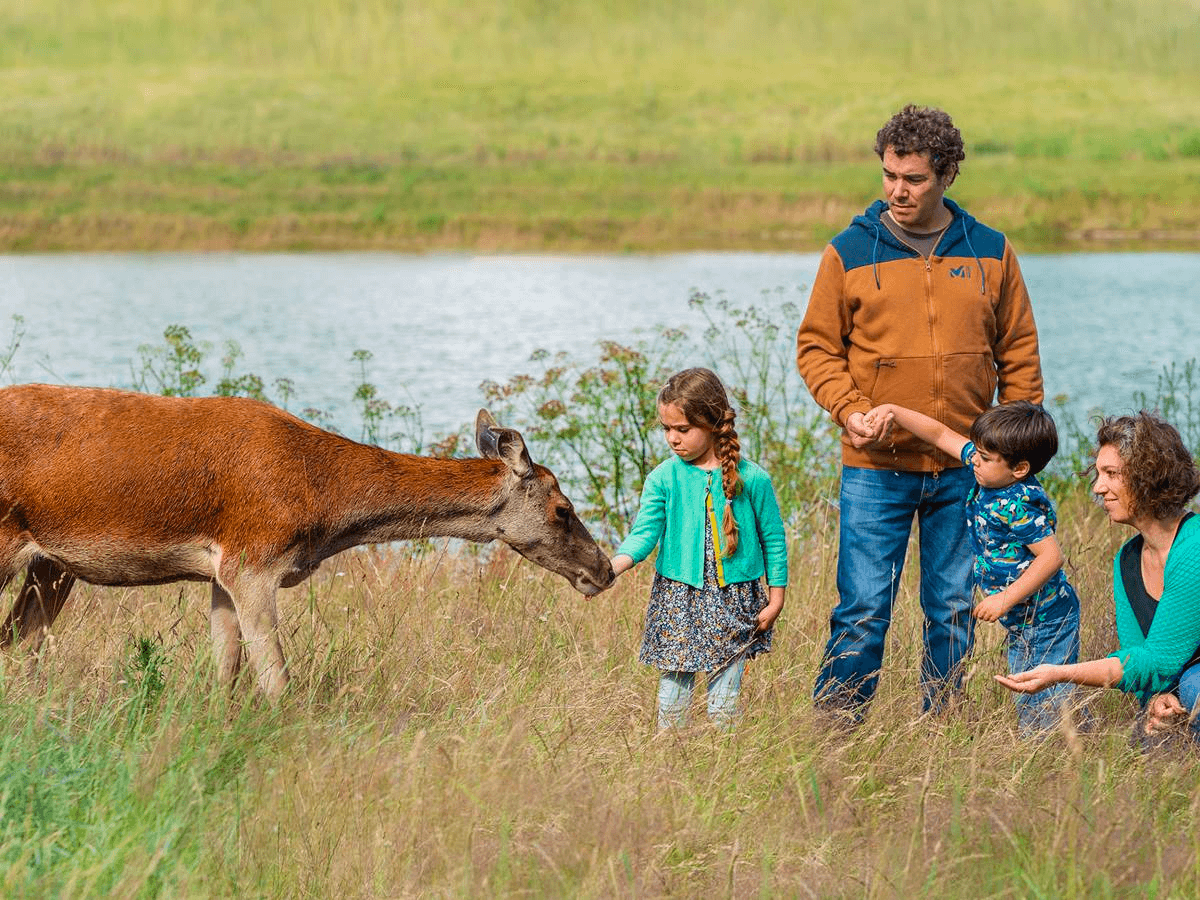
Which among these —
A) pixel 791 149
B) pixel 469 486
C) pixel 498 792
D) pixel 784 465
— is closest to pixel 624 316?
pixel 784 465

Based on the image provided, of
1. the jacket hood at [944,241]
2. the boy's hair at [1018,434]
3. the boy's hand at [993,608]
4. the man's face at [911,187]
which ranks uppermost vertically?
the man's face at [911,187]

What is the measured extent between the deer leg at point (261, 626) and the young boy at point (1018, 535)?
2.11 meters

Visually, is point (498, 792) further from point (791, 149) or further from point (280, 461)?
point (791, 149)

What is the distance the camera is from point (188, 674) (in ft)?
18.1

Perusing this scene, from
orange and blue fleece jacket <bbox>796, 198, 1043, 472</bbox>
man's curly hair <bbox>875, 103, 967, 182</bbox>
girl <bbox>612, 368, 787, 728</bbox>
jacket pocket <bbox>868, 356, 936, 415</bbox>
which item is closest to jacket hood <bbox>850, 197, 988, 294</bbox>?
orange and blue fleece jacket <bbox>796, 198, 1043, 472</bbox>

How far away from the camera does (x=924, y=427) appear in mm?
5461

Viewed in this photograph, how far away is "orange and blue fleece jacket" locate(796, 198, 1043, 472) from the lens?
18.4 ft

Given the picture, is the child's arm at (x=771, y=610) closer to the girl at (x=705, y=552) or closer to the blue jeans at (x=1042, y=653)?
the girl at (x=705, y=552)

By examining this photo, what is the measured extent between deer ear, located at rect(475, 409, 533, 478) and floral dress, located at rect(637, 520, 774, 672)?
2.65ft

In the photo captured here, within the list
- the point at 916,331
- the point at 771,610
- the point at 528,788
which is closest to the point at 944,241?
the point at 916,331

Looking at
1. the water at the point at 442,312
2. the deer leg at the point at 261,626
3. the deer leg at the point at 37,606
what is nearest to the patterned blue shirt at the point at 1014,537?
the deer leg at the point at 261,626

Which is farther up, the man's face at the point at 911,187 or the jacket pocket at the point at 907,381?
the man's face at the point at 911,187

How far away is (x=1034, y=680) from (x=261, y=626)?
2.51 metres

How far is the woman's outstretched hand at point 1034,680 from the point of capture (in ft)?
15.0
